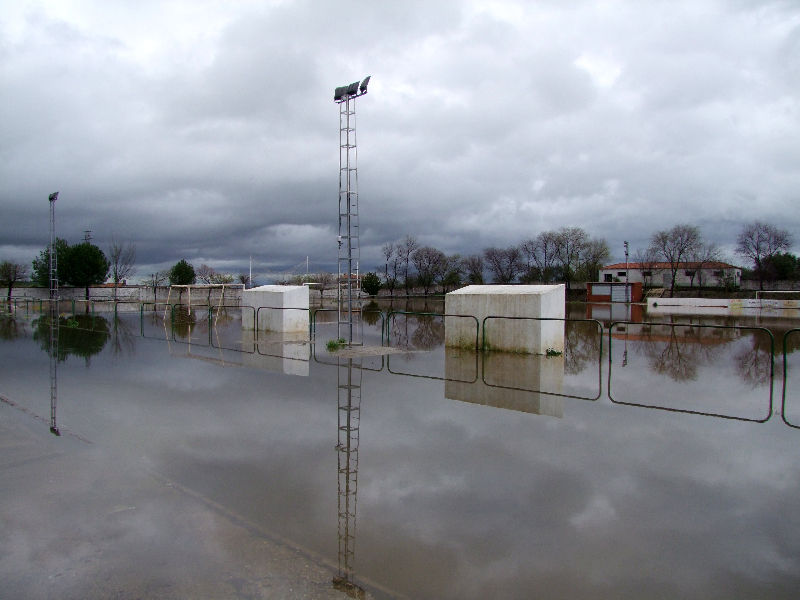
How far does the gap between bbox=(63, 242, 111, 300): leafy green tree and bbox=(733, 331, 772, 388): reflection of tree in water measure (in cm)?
5247

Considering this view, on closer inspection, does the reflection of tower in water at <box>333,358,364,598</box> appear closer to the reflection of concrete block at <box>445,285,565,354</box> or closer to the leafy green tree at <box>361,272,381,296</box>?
the reflection of concrete block at <box>445,285,565,354</box>

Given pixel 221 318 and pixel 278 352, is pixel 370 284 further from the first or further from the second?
pixel 278 352

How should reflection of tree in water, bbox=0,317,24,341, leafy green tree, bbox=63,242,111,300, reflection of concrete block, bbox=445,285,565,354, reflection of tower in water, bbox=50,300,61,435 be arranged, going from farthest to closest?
leafy green tree, bbox=63,242,111,300 → reflection of tree in water, bbox=0,317,24,341 → reflection of concrete block, bbox=445,285,565,354 → reflection of tower in water, bbox=50,300,61,435

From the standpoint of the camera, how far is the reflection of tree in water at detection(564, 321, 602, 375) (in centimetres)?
1099

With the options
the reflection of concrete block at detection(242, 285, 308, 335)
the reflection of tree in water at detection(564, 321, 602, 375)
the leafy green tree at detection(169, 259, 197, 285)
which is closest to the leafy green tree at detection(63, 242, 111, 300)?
the leafy green tree at detection(169, 259, 197, 285)

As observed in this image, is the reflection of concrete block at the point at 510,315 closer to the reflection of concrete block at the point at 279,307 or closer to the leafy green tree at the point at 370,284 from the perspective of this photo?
the reflection of concrete block at the point at 279,307

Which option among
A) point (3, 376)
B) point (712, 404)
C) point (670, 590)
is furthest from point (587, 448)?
point (3, 376)

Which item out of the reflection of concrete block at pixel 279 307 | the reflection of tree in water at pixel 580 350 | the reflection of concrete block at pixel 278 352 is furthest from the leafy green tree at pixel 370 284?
the reflection of concrete block at pixel 278 352

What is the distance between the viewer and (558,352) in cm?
1204

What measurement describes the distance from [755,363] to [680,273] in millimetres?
74906

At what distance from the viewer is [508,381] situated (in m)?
9.06

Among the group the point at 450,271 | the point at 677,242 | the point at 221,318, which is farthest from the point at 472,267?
the point at 221,318

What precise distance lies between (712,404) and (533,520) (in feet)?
16.5

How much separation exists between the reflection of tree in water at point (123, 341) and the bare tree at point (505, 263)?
54.5 m
